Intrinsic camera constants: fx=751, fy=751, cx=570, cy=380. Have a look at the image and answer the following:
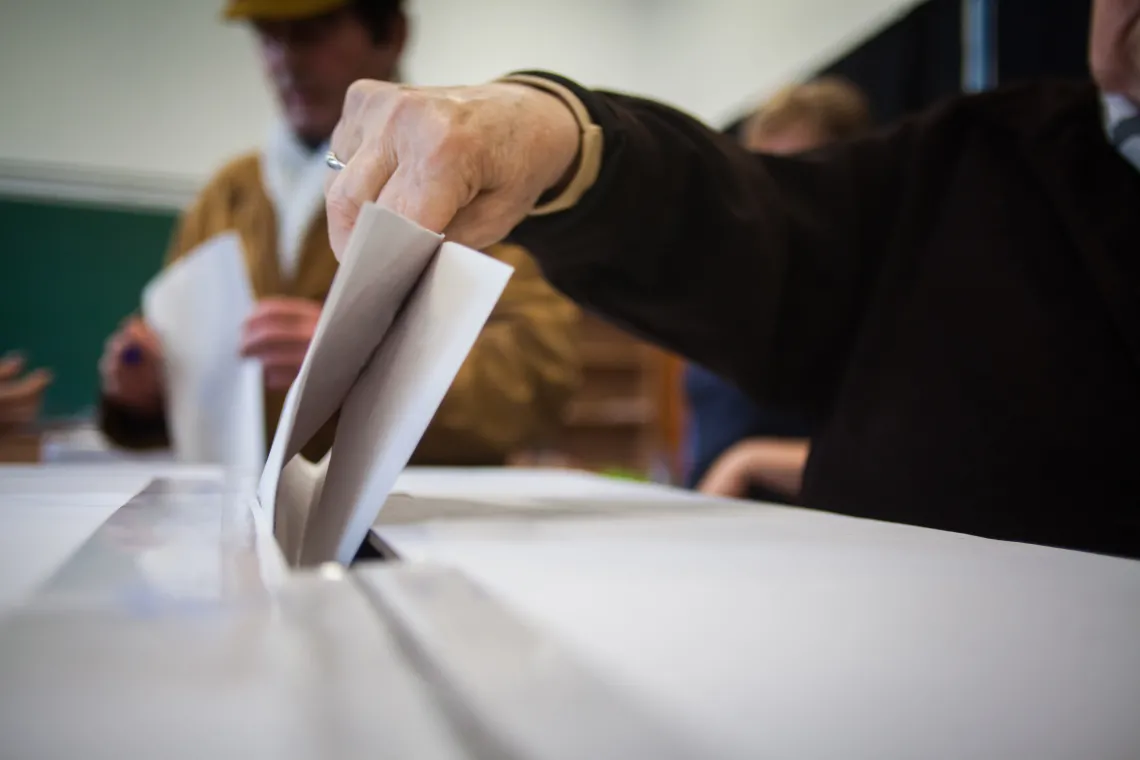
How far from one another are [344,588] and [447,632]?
0.11ft

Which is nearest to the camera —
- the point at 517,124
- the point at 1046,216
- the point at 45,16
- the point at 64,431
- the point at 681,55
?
the point at 517,124

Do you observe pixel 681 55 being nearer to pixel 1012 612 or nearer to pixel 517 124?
pixel 517 124

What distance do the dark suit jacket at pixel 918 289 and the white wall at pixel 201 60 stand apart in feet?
6.45

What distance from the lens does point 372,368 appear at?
12.6 inches

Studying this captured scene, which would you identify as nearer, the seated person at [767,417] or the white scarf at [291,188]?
the white scarf at [291,188]

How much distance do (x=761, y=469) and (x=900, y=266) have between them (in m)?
0.57

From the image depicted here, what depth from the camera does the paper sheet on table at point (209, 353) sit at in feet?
2.35

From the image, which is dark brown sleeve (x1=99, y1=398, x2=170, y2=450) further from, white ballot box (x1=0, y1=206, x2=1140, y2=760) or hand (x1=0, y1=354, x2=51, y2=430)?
white ballot box (x1=0, y1=206, x2=1140, y2=760)

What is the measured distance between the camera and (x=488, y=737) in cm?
11

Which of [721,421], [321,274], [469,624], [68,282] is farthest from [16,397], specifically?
[68,282]

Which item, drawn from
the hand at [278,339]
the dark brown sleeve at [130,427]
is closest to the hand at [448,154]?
the hand at [278,339]

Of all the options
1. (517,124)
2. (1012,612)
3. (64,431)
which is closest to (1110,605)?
(1012,612)

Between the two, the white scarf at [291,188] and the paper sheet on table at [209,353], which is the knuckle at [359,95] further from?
the white scarf at [291,188]

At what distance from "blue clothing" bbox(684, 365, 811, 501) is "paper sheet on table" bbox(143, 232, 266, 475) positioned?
2.40 ft
